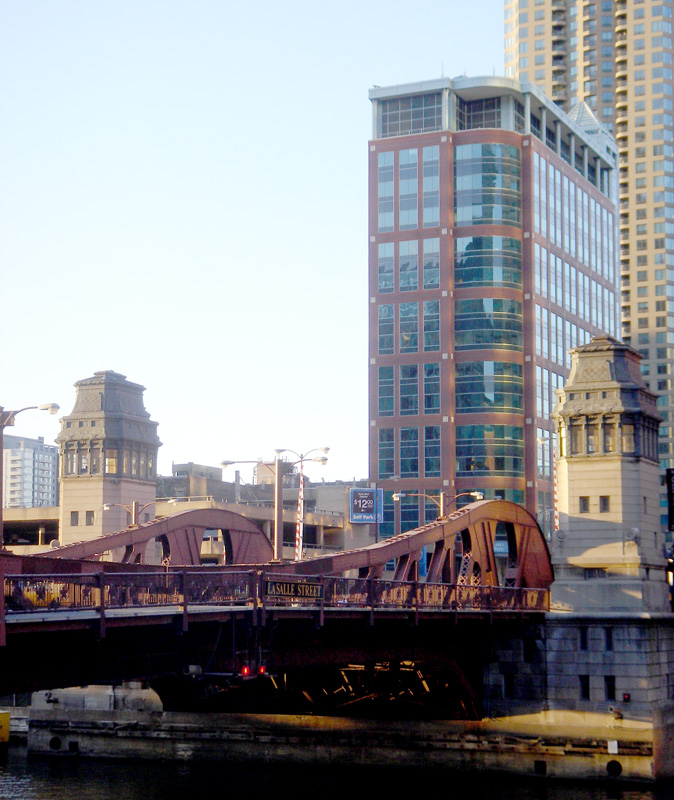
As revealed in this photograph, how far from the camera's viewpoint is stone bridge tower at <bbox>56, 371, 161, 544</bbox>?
8831cm

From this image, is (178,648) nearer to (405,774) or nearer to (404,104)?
(405,774)

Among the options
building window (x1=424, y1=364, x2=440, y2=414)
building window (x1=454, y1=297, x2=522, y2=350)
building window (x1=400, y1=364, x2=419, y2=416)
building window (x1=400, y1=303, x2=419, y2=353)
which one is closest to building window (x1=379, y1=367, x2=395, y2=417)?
building window (x1=400, y1=364, x2=419, y2=416)

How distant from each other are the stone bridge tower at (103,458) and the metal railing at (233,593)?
35.2 meters

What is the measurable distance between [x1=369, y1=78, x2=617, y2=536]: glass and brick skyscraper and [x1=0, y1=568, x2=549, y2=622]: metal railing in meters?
66.2

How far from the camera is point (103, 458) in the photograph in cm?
8862

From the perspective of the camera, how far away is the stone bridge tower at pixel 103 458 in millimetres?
88312

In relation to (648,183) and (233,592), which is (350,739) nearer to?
(233,592)

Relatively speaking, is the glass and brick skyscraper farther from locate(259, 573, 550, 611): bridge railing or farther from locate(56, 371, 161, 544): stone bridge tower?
locate(259, 573, 550, 611): bridge railing

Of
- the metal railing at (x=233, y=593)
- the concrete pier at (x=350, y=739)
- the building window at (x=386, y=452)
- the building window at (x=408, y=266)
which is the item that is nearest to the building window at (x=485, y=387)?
the building window at (x=386, y=452)

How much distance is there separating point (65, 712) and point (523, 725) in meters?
25.9

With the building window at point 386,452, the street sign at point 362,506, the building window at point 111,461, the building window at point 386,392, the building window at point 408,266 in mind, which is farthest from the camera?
the building window at point 408,266

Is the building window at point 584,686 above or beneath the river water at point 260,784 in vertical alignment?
above

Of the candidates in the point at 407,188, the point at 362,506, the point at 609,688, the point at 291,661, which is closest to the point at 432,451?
the point at 362,506

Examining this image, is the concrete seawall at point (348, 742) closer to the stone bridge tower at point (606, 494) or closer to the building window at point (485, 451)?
the stone bridge tower at point (606, 494)
